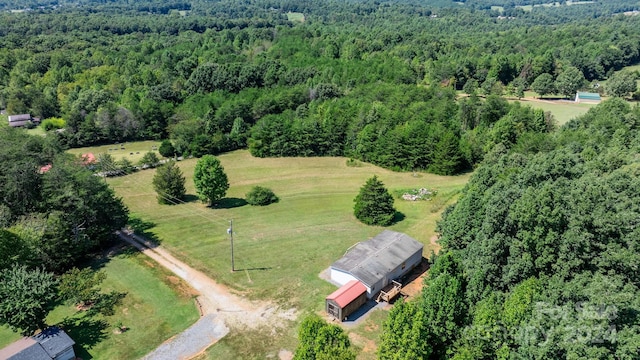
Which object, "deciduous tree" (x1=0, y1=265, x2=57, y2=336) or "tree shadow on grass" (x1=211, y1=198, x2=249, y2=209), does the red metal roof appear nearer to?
"deciduous tree" (x1=0, y1=265, x2=57, y2=336)

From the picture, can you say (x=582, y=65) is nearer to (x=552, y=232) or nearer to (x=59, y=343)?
(x=552, y=232)

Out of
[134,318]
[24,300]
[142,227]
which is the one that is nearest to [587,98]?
[142,227]

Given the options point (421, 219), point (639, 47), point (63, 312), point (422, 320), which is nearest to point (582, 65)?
point (639, 47)

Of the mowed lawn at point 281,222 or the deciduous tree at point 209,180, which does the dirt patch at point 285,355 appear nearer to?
the mowed lawn at point 281,222

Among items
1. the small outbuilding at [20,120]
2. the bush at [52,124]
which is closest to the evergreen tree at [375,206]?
the bush at [52,124]

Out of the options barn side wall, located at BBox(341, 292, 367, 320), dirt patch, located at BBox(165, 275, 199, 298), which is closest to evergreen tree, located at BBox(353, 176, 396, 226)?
barn side wall, located at BBox(341, 292, 367, 320)

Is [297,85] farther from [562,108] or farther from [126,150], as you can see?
[562,108]
